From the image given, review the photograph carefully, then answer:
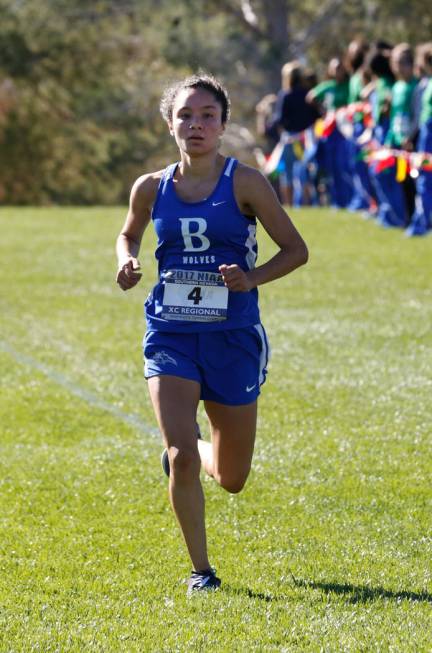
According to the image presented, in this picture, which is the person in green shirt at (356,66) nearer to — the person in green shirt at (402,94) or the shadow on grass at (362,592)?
the person in green shirt at (402,94)

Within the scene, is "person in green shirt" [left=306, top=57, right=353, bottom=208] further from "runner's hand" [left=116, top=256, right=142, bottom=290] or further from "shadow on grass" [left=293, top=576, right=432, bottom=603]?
"shadow on grass" [left=293, top=576, right=432, bottom=603]

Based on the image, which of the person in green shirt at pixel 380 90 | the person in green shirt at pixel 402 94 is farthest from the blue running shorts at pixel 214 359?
the person in green shirt at pixel 380 90

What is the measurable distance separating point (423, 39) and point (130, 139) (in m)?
11.9

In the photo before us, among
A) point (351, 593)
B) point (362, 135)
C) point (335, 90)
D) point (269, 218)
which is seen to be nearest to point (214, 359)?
point (269, 218)

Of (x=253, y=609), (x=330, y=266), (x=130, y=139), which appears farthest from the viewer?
(x=130, y=139)

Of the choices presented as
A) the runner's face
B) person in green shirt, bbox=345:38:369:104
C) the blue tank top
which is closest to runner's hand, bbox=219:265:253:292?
the blue tank top

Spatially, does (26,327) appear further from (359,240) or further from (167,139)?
(167,139)

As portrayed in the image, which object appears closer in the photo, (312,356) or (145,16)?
(312,356)

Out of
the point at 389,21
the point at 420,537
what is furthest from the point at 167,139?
the point at 420,537

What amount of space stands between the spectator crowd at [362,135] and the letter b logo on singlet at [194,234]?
11.4 m

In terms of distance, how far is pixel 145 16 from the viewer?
4144cm

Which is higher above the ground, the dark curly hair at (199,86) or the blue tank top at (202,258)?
the dark curly hair at (199,86)

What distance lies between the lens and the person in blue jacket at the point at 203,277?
5066 millimetres

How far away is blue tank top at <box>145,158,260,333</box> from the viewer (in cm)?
510
